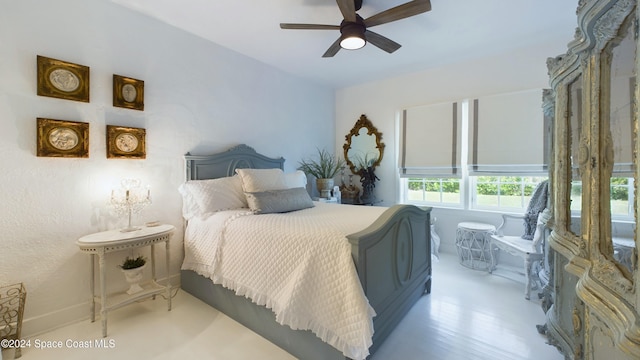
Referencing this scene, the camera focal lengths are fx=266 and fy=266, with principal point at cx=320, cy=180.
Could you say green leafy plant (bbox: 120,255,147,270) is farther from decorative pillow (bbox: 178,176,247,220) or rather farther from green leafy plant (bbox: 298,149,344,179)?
green leafy plant (bbox: 298,149,344,179)

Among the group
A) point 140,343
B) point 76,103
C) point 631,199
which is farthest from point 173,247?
point 631,199

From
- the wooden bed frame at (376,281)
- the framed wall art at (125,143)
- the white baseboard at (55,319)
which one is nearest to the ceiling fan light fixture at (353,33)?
the wooden bed frame at (376,281)

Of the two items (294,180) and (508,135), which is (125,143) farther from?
(508,135)

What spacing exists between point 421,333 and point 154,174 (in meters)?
2.77

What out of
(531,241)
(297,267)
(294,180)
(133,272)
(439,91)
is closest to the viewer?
(297,267)

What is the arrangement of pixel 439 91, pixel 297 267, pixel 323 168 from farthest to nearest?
pixel 323 168 → pixel 439 91 → pixel 297 267

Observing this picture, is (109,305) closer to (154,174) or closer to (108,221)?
(108,221)

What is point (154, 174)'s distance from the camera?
8.69 feet

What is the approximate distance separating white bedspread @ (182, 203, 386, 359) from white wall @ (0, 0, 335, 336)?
87 cm

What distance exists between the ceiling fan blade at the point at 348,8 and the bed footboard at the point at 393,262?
1519 millimetres

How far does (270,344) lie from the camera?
6.15ft

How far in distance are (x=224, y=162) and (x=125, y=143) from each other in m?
0.98

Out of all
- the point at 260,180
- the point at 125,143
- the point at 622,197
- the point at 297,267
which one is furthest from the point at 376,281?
the point at 125,143

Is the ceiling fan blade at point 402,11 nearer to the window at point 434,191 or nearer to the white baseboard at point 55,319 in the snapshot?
the window at point 434,191
